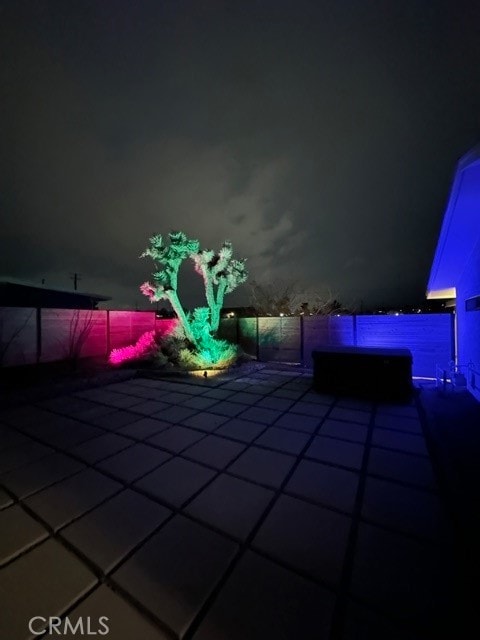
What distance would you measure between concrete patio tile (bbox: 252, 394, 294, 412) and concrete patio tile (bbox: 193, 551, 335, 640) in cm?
295

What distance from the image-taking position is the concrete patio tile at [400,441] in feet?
10.0

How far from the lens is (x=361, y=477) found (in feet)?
8.27

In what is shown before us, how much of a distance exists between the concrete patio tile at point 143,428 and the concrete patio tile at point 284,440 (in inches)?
57.8

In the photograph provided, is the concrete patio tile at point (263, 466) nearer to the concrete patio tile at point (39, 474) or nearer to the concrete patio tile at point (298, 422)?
the concrete patio tile at point (298, 422)

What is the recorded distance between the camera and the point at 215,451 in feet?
9.99

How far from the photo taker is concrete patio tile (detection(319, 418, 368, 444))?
3.39 metres

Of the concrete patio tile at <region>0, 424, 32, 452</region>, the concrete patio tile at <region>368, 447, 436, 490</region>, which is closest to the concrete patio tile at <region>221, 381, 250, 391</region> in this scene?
the concrete patio tile at <region>368, 447, 436, 490</region>

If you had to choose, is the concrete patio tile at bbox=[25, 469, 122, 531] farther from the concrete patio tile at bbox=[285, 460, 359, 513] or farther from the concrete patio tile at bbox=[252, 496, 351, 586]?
the concrete patio tile at bbox=[285, 460, 359, 513]

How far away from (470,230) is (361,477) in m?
4.49

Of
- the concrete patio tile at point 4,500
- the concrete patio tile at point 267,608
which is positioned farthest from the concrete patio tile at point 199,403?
the concrete patio tile at point 267,608

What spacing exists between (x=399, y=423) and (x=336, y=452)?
1.48 metres

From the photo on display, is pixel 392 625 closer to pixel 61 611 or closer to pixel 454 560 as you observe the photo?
pixel 454 560

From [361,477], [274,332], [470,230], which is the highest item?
[470,230]

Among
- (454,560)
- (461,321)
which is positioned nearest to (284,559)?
(454,560)
